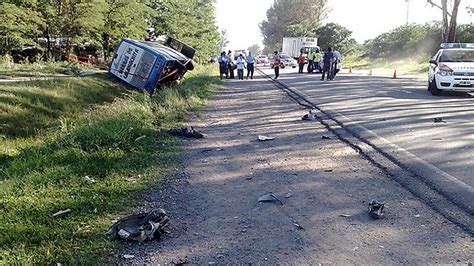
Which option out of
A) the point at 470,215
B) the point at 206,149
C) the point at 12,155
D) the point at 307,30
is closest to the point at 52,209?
the point at 206,149

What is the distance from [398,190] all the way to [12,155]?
294 inches

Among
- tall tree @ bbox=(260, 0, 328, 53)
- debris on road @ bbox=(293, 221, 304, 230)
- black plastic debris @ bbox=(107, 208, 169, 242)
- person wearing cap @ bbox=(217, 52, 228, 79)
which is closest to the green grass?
person wearing cap @ bbox=(217, 52, 228, 79)

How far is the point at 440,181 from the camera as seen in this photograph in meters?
5.04

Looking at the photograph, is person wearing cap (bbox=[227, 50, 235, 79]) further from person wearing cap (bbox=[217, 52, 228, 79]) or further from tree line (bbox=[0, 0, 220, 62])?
tree line (bbox=[0, 0, 220, 62])

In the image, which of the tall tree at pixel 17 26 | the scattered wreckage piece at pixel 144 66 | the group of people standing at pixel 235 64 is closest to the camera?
the scattered wreckage piece at pixel 144 66

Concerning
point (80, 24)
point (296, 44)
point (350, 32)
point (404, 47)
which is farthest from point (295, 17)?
point (80, 24)

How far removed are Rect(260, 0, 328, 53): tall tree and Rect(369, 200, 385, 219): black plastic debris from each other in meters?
74.2

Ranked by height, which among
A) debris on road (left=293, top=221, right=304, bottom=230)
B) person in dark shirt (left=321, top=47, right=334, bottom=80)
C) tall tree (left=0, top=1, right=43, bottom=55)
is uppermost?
tall tree (left=0, top=1, right=43, bottom=55)

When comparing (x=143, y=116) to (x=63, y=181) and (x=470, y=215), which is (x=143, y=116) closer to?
(x=63, y=181)

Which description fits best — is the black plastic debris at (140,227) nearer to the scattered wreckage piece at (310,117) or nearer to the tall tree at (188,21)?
the scattered wreckage piece at (310,117)

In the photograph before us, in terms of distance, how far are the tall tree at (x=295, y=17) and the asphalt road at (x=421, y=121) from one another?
64463 millimetres

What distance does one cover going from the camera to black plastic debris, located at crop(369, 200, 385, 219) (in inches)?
160

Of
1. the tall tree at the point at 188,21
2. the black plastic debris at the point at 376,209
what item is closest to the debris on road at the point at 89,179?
the black plastic debris at the point at 376,209

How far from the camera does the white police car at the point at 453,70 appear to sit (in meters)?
14.3
